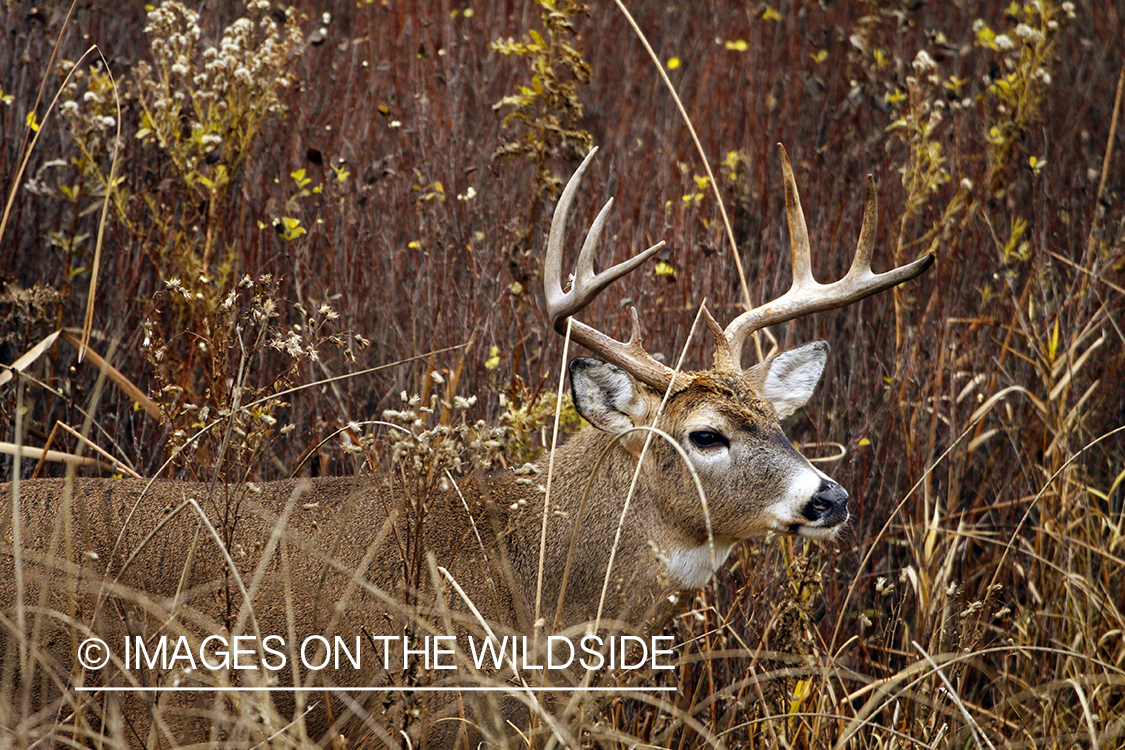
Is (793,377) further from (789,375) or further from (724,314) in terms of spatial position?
(724,314)

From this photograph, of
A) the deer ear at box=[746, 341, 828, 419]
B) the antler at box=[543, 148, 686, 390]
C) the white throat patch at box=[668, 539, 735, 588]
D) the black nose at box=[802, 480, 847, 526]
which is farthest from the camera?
the deer ear at box=[746, 341, 828, 419]

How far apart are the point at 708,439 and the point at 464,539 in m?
0.80

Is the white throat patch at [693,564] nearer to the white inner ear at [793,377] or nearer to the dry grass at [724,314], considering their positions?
the dry grass at [724,314]

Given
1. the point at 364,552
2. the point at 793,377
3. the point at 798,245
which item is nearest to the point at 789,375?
the point at 793,377

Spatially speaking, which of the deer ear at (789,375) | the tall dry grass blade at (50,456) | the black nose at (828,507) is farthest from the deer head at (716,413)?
the tall dry grass blade at (50,456)

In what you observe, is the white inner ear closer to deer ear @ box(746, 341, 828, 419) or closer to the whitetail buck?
deer ear @ box(746, 341, 828, 419)

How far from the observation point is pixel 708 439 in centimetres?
339

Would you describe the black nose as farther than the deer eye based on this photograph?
No

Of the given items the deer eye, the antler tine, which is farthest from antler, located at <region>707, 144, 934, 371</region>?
the deer eye

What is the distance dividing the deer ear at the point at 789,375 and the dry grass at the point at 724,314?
507 millimetres

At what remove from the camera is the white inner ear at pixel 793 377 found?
3779 millimetres

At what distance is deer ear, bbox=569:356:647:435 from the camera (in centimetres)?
329

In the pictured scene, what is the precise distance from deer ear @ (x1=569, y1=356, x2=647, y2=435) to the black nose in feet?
2.00

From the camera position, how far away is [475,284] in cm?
465
